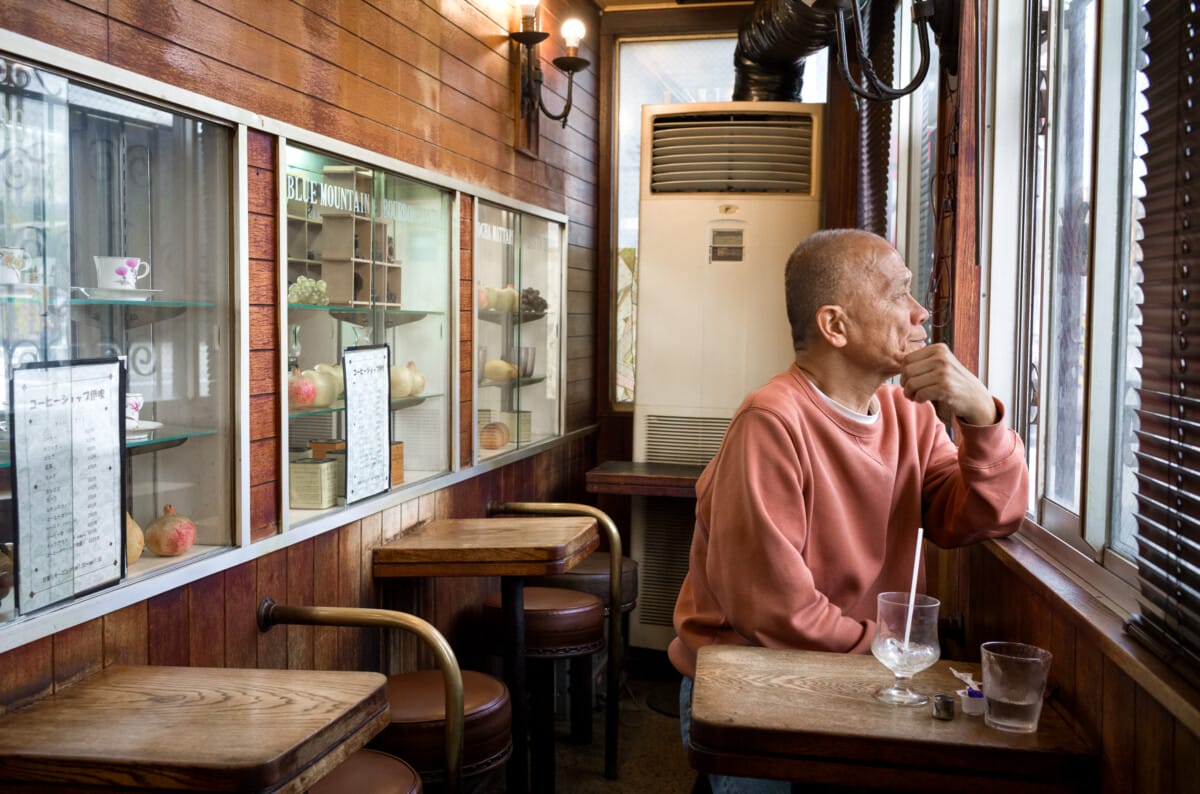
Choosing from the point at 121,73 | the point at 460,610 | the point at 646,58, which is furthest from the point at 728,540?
the point at 646,58

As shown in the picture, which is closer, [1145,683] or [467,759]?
[1145,683]

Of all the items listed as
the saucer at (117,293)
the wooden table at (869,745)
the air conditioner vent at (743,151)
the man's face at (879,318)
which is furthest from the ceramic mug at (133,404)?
the air conditioner vent at (743,151)

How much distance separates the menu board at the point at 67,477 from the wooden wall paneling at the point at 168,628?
138mm

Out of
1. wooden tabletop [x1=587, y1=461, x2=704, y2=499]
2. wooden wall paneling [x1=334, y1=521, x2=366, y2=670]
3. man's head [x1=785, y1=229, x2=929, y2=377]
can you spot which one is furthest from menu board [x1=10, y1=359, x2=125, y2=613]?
wooden tabletop [x1=587, y1=461, x2=704, y2=499]

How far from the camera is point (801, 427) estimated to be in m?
1.89

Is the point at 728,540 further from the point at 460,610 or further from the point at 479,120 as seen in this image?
the point at 479,120

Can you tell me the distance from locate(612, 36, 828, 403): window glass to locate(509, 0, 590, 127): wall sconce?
0.94 metres

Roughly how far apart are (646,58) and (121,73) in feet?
11.9

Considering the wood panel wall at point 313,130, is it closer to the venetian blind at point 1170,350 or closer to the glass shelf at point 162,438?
the glass shelf at point 162,438

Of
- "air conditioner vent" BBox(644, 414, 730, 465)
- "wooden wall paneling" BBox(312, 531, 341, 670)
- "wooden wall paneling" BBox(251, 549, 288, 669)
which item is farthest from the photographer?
"air conditioner vent" BBox(644, 414, 730, 465)

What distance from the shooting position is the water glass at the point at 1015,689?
1490 millimetres

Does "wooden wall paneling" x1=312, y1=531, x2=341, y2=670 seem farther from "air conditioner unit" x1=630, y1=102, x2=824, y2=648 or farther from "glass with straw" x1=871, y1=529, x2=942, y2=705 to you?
"air conditioner unit" x1=630, y1=102, x2=824, y2=648

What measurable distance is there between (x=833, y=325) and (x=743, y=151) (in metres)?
2.56

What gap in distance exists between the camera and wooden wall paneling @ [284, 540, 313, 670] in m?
2.60
